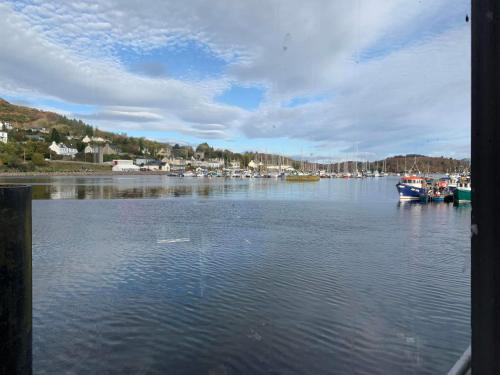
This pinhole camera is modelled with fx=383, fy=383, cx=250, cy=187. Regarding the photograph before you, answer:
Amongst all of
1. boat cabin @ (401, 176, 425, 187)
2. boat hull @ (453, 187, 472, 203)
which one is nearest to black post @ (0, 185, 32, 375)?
boat hull @ (453, 187, 472, 203)

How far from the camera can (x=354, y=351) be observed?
25.7 feet

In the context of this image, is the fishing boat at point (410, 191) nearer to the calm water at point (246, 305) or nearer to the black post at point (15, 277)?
the calm water at point (246, 305)

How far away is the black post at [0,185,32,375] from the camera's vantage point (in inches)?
165

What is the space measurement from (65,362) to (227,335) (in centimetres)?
324

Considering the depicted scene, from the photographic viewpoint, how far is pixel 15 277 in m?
4.34

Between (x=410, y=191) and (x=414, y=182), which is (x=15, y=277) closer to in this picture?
(x=410, y=191)
